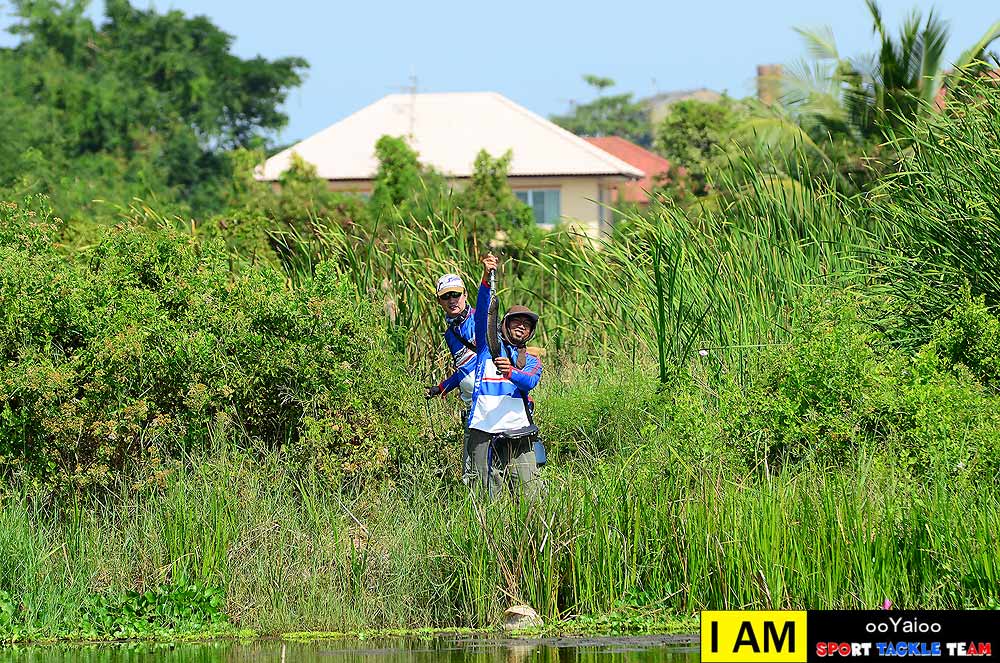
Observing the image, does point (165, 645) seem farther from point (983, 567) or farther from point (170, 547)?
point (983, 567)

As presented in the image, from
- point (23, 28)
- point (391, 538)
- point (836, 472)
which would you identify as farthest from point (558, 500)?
point (23, 28)

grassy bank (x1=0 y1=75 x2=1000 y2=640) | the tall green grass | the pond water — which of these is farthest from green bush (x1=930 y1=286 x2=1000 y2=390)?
the pond water

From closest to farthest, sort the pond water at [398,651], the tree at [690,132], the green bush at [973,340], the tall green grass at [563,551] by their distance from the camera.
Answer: the pond water at [398,651]
the tall green grass at [563,551]
the green bush at [973,340]
the tree at [690,132]

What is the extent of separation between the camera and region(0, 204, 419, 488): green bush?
9.27 m

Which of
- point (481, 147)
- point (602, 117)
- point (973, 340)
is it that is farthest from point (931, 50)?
point (602, 117)

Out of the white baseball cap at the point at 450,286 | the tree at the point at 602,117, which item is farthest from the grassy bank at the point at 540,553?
the tree at the point at 602,117

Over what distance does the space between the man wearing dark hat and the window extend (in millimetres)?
41392

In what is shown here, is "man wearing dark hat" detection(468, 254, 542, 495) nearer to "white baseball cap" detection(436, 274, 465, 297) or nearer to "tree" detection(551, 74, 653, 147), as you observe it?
"white baseball cap" detection(436, 274, 465, 297)

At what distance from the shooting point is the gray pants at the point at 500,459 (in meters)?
9.07

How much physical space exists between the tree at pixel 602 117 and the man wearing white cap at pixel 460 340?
9067 centimetres

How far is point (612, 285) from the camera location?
1235cm

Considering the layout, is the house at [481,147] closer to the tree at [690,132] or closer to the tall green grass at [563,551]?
the tree at [690,132]

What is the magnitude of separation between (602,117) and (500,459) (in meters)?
96.0

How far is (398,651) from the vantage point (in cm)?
759
